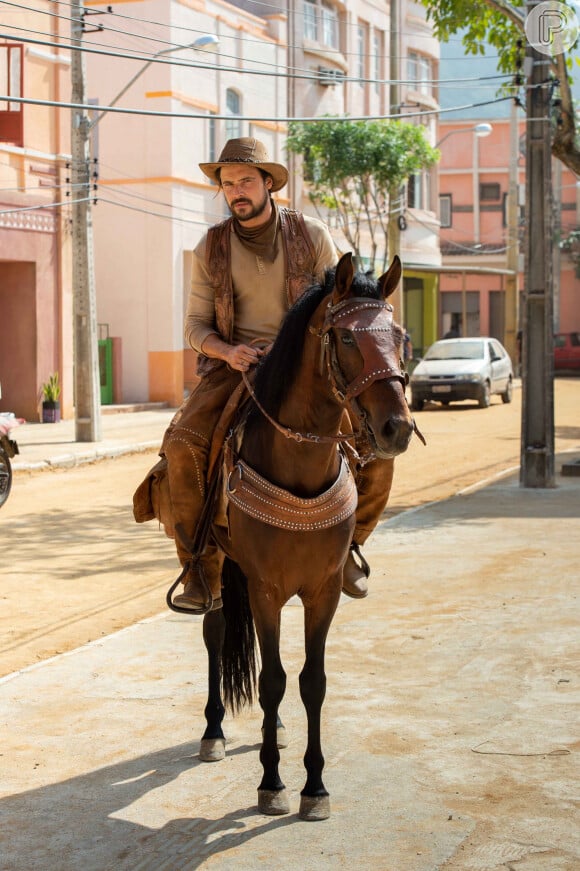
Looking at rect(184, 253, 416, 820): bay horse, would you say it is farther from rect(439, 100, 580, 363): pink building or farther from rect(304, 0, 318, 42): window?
rect(439, 100, 580, 363): pink building

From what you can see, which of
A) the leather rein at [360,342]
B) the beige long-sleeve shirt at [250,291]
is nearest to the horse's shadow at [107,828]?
the leather rein at [360,342]

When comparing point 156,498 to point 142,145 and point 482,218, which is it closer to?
point 142,145

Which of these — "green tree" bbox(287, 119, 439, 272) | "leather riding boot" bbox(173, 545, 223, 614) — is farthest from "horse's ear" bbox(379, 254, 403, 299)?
"green tree" bbox(287, 119, 439, 272)

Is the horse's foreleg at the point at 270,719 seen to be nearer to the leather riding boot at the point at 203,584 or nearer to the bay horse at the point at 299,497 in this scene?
the bay horse at the point at 299,497

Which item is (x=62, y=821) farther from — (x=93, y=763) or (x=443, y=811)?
(x=443, y=811)

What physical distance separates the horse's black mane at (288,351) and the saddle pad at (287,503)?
0.30 m

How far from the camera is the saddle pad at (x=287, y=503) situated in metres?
5.18

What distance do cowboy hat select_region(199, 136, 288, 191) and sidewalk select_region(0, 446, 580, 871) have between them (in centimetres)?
265

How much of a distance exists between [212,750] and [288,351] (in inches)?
76.2

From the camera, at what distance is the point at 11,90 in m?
25.6

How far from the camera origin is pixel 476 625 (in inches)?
330

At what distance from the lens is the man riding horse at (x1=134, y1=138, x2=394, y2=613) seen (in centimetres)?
584

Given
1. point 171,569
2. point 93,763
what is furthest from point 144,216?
point 93,763

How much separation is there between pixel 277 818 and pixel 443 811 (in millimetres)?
660
